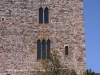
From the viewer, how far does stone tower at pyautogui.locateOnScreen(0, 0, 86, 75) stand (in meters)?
25.6

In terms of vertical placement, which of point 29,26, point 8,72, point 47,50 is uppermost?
point 29,26

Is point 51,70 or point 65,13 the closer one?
point 51,70

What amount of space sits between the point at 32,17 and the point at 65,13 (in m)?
2.70

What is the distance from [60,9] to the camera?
26.4 m

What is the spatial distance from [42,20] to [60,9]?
5.63ft

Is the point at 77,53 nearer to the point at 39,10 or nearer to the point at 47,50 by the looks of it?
the point at 47,50

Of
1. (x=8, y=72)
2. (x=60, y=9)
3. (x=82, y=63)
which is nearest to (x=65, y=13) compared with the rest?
(x=60, y=9)

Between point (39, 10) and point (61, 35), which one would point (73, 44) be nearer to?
point (61, 35)

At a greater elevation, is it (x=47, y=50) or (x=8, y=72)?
(x=47, y=50)

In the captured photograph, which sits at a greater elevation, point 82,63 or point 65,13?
point 65,13

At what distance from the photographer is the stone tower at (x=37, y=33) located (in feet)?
84.0

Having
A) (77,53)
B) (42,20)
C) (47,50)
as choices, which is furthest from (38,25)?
(77,53)

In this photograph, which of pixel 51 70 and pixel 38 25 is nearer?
pixel 51 70

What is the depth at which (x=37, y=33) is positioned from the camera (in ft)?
85.7
